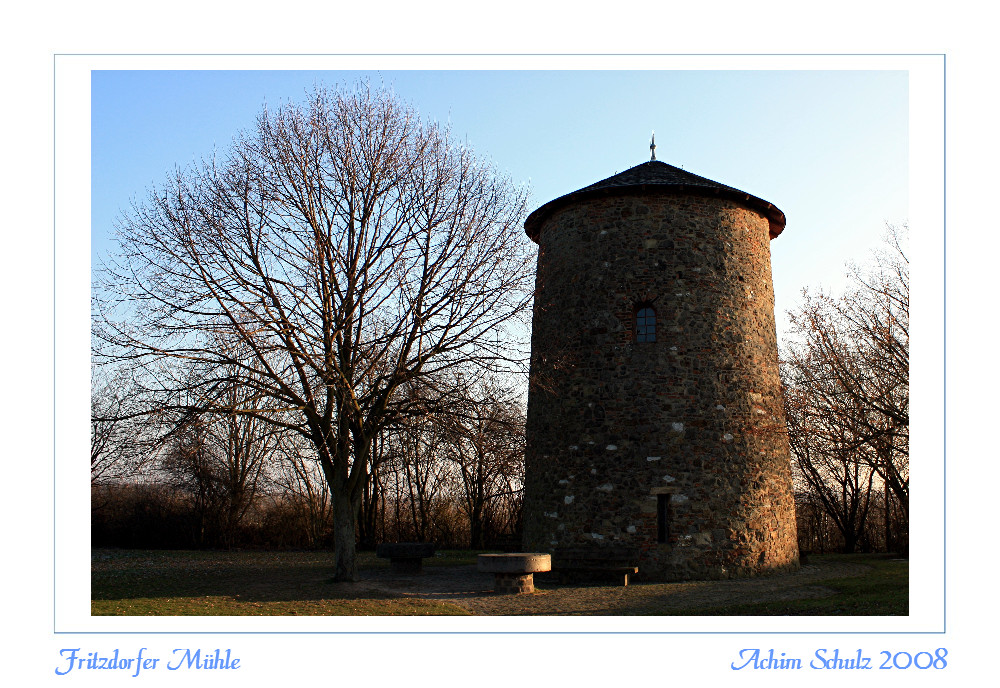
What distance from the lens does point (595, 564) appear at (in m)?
14.5

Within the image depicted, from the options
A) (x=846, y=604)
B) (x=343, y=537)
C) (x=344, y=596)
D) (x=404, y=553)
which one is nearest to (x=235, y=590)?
(x=343, y=537)

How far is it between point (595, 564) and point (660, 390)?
357 cm

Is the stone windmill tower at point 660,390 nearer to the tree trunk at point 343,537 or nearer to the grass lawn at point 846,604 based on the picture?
the grass lawn at point 846,604

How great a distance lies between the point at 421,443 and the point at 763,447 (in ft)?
23.0

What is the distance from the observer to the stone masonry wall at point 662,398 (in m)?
14.8

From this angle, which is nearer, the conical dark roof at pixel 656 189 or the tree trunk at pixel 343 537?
the tree trunk at pixel 343 537

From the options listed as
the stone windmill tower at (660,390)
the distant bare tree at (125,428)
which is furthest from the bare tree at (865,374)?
the distant bare tree at (125,428)

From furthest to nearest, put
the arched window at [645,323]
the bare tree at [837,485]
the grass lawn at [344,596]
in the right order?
the bare tree at [837,485] → the arched window at [645,323] → the grass lawn at [344,596]

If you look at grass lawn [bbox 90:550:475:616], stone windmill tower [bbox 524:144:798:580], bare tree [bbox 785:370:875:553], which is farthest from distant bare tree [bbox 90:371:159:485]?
bare tree [bbox 785:370:875:553]

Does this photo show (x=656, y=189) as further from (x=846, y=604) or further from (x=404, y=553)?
(x=404, y=553)

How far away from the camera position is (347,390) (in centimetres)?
1317

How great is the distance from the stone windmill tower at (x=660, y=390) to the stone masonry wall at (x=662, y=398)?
3cm

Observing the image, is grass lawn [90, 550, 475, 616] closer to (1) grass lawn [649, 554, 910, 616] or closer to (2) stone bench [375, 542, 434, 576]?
(2) stone bench [375, 542, 434, 576]
